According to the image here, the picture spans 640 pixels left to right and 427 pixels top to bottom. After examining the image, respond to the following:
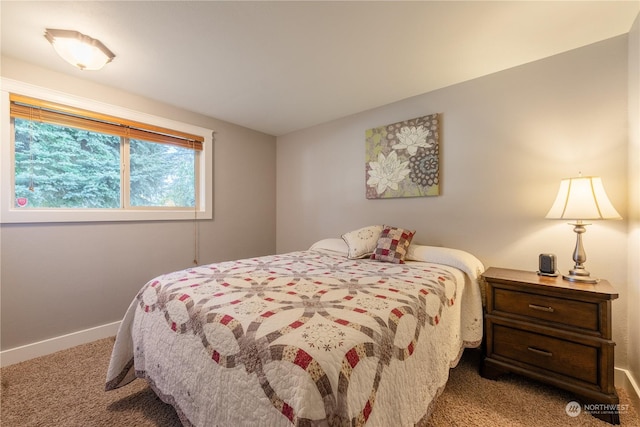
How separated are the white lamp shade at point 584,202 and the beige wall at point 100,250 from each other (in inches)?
117

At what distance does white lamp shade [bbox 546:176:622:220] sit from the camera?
1450mm

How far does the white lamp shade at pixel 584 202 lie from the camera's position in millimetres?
1450

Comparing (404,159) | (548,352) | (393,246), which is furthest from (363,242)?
(548,352)

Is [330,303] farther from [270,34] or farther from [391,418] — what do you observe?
[270,34]

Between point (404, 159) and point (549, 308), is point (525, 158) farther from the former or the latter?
point (549, 308)

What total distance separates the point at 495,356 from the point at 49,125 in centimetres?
384

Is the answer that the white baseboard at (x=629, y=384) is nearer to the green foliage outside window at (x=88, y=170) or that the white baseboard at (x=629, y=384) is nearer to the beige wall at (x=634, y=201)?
the beige wall at (x=634, y=201)

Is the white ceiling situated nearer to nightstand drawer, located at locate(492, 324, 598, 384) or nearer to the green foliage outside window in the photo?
the green foliage outside window

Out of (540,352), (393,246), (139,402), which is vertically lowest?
(139,402)

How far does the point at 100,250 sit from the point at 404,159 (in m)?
2.96

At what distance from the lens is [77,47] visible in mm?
1637

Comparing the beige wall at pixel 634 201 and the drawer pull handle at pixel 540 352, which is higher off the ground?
the beige wall at pixel 634 201

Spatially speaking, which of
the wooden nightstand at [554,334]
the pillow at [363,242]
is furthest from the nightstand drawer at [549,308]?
the pillow at [363,242]

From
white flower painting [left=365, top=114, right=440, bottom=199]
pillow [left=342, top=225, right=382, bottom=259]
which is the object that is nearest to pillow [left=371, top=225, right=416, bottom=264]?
pillow [left=342, top=225, right=382, bottom=259]
